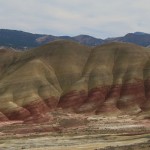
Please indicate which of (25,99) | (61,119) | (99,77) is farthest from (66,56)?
(61,119)

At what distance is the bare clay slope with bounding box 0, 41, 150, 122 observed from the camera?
15300cm

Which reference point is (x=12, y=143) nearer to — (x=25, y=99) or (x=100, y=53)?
(x=25, y=99)

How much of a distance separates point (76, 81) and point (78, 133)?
194ft

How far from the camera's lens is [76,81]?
169250 mm

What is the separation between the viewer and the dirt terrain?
8588 centimetres

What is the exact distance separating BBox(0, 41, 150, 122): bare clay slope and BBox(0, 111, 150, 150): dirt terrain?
24.8ft

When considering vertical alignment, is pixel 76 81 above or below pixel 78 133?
above

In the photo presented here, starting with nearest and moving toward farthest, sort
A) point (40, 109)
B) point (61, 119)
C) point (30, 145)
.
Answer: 1. point (30, 145)
2. point (61, 119)
3. point (40, 109)

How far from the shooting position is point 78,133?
365ft

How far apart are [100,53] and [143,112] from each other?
1804 inches

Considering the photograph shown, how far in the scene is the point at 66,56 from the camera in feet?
600

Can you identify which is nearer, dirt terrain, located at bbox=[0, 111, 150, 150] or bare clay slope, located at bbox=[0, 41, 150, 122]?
dirt terrain, located at bbox=[0, 111, 150, 150]

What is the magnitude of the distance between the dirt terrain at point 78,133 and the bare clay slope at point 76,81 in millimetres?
7567

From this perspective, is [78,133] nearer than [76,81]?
Yes
